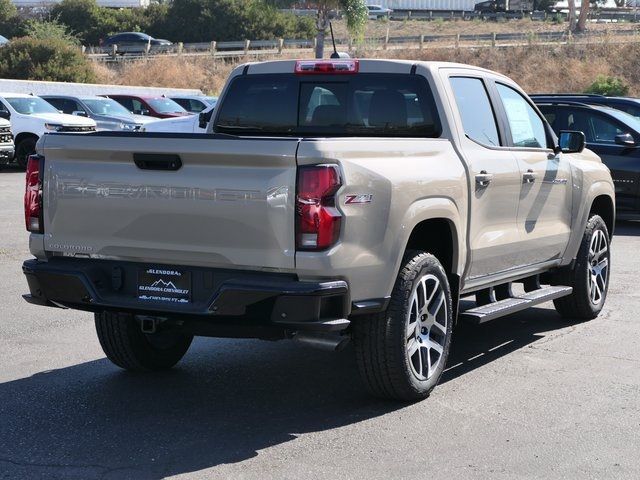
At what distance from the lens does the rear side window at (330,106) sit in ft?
22.9

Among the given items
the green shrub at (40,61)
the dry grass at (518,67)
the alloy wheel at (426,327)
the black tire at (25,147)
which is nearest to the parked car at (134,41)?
the dry grass at (518,67)

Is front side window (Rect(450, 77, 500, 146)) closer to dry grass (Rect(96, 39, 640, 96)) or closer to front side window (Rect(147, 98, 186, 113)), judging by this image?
front side window (Rect(147, 98, 186, 113))

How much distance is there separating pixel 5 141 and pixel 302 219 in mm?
18990

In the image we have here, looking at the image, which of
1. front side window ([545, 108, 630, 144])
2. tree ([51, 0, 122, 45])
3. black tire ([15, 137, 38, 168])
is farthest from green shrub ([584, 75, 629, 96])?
tree ([51, 0, 122, 45])

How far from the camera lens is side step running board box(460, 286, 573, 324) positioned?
688 centimetres

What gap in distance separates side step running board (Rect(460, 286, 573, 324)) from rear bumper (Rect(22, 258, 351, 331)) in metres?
1.52

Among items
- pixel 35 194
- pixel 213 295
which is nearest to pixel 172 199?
pixel 213 295

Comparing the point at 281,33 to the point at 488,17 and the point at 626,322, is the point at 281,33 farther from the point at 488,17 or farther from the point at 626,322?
the point at 626,322

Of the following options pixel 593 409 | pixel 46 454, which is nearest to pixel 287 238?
pixel 46 454

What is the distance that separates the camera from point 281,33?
76812 mm

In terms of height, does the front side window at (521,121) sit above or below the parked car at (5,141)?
above

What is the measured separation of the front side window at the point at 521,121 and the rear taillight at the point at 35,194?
11.1 feet

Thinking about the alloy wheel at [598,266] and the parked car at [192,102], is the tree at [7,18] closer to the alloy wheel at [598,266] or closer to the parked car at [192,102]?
the parked car at [192,102]

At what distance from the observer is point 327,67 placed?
7246 millimetres
